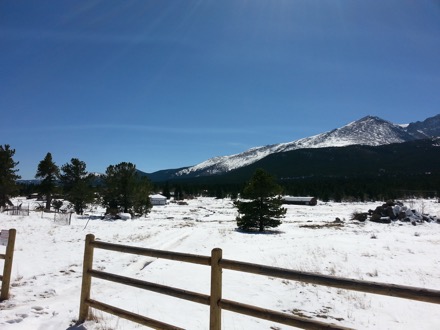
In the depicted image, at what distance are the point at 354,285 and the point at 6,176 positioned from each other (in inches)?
2012

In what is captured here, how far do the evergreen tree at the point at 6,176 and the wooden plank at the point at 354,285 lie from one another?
159 feet

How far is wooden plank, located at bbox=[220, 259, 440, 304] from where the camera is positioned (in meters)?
3.46

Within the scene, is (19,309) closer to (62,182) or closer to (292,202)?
(62,182)

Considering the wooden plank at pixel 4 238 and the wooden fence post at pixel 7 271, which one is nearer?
the wooden fence post at pixel 7 271

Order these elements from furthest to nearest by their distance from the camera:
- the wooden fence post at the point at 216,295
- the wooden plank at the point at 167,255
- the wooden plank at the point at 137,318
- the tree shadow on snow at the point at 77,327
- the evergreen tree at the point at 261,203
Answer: the evergreen tree at the point at 261,203 < the tree shadow on snow at the point at 77,327 < the wooden plank at the point at 137,318 < the wooden plank at the point at 167,255 < the wooden fence post at the point at 216,295

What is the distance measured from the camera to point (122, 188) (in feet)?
145

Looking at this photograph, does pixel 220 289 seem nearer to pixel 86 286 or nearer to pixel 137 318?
pixel 137 318

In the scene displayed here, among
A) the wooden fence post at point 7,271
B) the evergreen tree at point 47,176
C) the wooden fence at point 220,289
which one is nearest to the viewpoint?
the wooden fence at point 220,289

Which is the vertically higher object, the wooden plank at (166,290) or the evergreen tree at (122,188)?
the evergreen tree at (122,188)

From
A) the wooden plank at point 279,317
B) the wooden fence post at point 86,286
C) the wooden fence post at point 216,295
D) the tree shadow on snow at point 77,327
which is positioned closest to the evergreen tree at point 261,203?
the wooden fence post at point 86,286

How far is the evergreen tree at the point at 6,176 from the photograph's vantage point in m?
44.3

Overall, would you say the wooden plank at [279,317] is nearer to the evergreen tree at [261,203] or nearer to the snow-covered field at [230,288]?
the snow-covered field at [230,288]

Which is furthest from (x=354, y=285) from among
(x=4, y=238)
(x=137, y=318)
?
(x=4, y=238)

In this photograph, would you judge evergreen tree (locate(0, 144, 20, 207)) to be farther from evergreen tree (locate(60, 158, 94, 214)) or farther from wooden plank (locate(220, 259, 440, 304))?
wooden plank (locate(220, 259, 440, 304))
